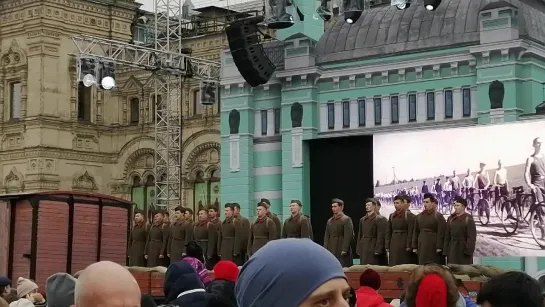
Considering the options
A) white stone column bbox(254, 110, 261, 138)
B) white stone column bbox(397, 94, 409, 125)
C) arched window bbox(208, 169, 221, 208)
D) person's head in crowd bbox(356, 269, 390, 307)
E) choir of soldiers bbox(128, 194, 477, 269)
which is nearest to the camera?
person's head in crowd bbox(356, 269, 390, 307)

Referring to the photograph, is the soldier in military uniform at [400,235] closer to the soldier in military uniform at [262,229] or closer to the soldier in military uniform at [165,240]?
the soldier in military uniform at [262,229]

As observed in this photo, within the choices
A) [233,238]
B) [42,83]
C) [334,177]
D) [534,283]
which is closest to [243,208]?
[334,177]

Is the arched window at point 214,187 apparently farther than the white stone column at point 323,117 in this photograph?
Yes

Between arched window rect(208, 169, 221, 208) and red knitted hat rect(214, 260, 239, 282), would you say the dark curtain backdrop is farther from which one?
red knitted hat rect(214, 260, 239, 282)

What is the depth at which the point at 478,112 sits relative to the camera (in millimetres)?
17516

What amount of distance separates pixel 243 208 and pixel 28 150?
31.0 ft

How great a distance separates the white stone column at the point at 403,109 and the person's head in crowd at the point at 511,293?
15742mm

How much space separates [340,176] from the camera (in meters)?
18.9

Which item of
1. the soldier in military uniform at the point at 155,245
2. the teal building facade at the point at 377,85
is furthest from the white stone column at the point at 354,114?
the soldier in military uniform at the point at 155,245

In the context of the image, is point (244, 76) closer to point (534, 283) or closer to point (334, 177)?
point (334, 177)

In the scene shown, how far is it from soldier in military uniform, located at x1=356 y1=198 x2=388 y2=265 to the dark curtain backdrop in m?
3.19

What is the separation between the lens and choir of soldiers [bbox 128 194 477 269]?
13.8 m

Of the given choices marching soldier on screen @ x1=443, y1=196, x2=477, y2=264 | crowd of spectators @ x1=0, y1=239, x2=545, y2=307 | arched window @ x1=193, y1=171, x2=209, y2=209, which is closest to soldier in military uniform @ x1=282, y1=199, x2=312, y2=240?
marching soldier on screen @ x1=443, y1=196, x2=477, y2=264

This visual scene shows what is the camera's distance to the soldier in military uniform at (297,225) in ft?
49.5
